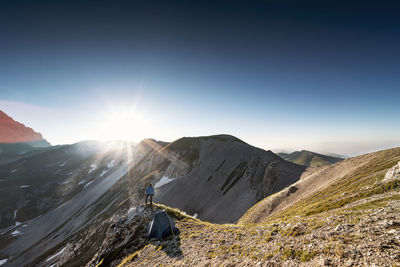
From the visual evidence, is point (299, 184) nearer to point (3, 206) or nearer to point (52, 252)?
point (52, 252)

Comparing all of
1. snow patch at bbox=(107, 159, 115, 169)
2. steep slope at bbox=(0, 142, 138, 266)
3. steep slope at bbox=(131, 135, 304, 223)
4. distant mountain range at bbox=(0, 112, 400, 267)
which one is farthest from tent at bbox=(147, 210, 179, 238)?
snow patch at bbox=(107, 159, 115, 169)

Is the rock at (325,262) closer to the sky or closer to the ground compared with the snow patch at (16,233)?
closer to the sky

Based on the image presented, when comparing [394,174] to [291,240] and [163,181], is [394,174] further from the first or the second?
[163,181]

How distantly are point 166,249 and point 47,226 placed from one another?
16268 cm

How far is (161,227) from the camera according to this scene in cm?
2408

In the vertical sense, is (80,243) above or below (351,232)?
below

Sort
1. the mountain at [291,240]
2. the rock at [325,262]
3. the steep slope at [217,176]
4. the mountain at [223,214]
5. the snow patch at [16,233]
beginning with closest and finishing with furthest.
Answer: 1. the rock at [325,262]
2. the mountain at [291,240]
3. the mountain at [223,214]
4. the steep slope at [217,176]
5. the snow patch at [16,233]

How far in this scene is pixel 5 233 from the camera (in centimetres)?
13150

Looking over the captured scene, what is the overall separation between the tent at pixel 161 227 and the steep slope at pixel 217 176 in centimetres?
3759

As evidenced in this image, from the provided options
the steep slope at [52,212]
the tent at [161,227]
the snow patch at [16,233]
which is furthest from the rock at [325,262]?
the snow patch at [16,233]

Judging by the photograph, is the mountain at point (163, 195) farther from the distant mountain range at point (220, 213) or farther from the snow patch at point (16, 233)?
the distant mountain range at point (220, 213)

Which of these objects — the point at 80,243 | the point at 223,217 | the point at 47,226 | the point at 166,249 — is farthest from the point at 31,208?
the point at 166,249

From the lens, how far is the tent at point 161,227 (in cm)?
2378

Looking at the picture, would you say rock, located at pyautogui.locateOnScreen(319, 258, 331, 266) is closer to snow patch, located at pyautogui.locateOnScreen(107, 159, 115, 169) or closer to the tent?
the tent
